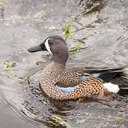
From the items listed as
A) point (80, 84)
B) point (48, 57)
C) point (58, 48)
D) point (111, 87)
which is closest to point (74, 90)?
point (80, 84)

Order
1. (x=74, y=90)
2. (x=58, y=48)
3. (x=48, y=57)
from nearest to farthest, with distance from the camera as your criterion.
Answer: (x=74, y=90) < (x=58, y=48) < (x=48, y=57)

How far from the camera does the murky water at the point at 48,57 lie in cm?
516

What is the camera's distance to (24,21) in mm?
8117

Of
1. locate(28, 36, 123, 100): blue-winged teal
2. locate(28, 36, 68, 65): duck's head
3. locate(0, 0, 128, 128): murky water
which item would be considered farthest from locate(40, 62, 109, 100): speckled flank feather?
locate(28, 36, 68, 65): duck's head

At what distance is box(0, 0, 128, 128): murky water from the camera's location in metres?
5.16

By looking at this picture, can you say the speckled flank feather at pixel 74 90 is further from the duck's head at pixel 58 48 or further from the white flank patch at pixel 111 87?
the duck's head at pixel 58 48

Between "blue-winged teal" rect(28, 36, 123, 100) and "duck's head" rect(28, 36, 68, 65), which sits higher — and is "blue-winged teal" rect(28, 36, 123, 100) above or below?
below

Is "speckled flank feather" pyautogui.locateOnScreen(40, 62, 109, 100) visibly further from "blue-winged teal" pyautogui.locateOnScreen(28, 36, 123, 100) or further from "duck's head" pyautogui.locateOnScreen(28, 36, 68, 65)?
"duck's head" pyautogui.locateOnScreen(28, 36, 68, 65)

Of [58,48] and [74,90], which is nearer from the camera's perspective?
[74,90]

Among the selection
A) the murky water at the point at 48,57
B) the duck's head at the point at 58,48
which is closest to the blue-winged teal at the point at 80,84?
the murky water at the point at 48,57

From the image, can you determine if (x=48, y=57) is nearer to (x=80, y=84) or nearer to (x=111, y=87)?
(x=80, y=84)

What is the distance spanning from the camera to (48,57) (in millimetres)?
6867

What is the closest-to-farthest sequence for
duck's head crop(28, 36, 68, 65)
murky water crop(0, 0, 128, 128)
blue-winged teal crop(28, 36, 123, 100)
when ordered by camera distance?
murky water crop(0, 0, 128, 128) < blue-winged teal crop(28, 36, 123, 100) < duck's head crop(28, 36, 68, 65)

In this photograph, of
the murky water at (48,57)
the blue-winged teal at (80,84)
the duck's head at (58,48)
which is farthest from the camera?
the duck's head at (58,48)
